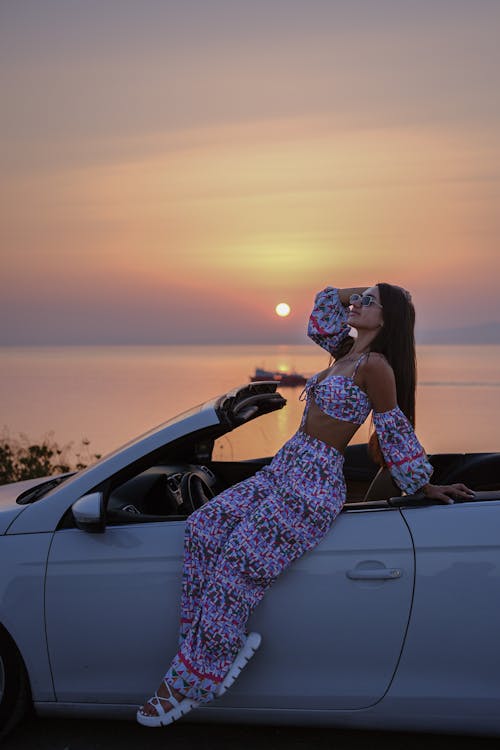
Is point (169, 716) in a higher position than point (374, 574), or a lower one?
lower

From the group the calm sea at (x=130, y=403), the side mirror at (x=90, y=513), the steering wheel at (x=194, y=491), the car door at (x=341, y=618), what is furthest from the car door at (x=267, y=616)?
the calm sea at (x=130, y=403)

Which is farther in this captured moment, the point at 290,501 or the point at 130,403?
the point at 130,403

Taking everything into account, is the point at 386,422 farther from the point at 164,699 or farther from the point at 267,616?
the point at 164,699

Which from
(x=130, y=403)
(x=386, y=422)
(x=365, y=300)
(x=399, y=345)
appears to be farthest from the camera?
(x=130, y=403)

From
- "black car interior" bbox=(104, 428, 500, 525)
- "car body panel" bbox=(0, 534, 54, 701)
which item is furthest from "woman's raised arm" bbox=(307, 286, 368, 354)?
"car body panel" bbox=(0, 534, 54, 701)

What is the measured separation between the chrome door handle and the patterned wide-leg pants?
0.60ft

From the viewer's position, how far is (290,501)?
10.3 feet

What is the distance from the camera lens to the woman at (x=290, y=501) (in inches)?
119

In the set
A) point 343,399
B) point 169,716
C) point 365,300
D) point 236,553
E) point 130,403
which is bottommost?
point 130,403

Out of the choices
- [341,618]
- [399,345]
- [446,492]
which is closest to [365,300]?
[399,345]

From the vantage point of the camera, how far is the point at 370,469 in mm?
4512

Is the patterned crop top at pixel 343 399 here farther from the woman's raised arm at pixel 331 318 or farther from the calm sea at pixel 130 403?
the calm sea at pixel 130 403

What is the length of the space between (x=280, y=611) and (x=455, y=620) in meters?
0.62

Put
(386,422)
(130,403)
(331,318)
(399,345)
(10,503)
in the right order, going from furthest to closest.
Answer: (130,403)
(331,318)
(10,503)
(399,345)
(386,422)
